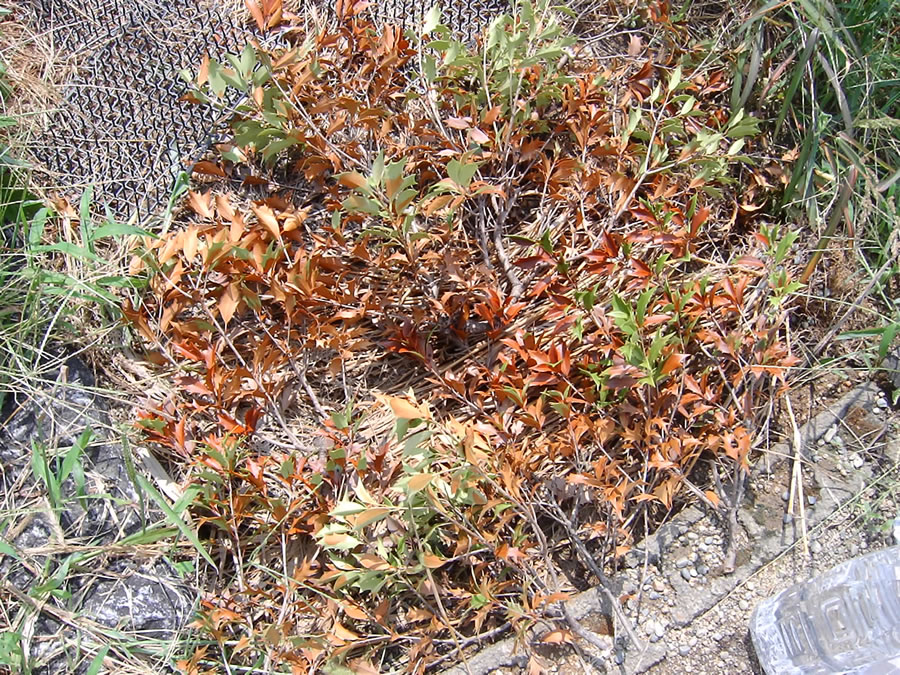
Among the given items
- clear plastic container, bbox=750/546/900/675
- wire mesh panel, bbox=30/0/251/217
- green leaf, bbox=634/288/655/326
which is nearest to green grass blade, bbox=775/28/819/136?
green leaf, bbox=634/288/655/326

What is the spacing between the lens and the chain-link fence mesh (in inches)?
86.5

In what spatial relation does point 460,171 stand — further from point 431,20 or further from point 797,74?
point 797,74

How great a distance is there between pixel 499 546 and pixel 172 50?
1.74 metres

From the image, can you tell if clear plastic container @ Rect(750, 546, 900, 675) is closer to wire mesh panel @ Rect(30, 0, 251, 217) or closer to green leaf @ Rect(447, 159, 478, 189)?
green leaf @ Rect(447, 159, 478, 189)

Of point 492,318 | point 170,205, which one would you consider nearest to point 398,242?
point 492,318

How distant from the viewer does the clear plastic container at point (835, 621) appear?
172cm

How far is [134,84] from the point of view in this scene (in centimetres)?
226

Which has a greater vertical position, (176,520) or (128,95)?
(128,95)

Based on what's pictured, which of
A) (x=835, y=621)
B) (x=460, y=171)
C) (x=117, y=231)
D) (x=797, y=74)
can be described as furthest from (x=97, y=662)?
(x=797, y=74)

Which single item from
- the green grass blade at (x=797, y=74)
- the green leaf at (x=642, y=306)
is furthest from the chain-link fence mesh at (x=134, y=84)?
the green leaf at (x=642, y=306)

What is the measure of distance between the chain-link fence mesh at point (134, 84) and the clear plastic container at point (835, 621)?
5.91ft

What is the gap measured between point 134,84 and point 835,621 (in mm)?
2390

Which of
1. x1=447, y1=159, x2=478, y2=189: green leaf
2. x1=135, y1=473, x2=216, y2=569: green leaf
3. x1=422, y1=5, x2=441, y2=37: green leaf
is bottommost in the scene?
x1=135, y1=473, x2=216, y2=569: green leaf

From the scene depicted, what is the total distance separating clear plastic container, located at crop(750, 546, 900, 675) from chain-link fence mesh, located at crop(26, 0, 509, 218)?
1.80 metres
